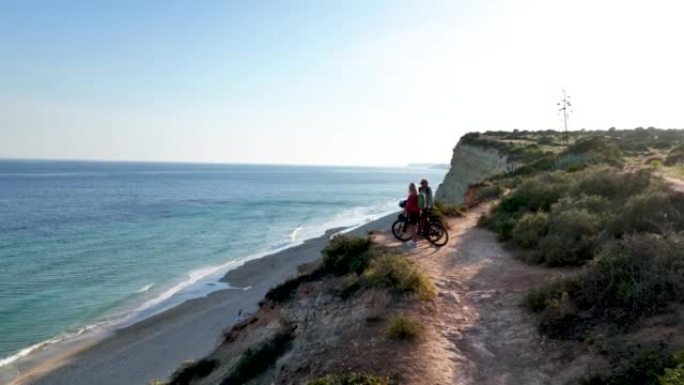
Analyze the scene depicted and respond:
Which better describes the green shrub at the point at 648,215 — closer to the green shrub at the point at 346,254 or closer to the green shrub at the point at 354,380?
the green shrub at the point at 346,254

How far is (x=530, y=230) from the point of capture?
1480 centimetres

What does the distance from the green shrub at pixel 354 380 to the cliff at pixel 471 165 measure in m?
31.5

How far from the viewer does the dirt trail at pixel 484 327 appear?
7.97 meters

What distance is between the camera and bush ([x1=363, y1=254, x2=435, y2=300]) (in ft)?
34.9

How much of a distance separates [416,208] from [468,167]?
111 ft

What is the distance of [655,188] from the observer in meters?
14.0

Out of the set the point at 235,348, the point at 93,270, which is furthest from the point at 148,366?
the point at 93,270

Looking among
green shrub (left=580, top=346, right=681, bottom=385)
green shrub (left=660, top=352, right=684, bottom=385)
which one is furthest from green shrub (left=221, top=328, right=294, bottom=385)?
green shrub (left=660, top=352, right=684, bottom=385)

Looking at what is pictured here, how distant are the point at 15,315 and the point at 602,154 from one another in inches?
1155

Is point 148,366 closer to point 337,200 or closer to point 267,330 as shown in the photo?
point 267,330

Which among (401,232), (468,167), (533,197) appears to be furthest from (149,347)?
(468,167)

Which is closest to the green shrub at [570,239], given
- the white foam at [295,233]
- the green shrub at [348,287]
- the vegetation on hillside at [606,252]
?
the vegetation on hillside at [606,252]

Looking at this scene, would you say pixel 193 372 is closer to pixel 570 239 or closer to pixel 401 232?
pixel 401 232

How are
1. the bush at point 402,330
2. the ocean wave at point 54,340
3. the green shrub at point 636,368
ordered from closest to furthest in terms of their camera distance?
the green shrub at point 636,368, the bush at point 402,330, the ocean wave at point 54,340
